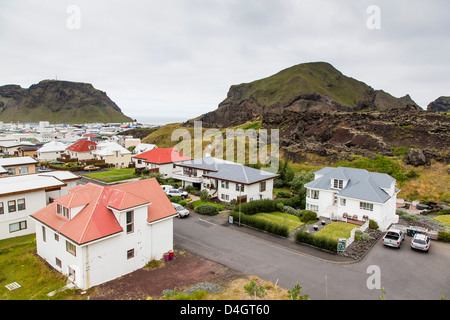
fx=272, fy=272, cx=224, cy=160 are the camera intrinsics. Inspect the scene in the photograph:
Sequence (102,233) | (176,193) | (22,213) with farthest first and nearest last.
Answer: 1. (176,193)
2. (22,213)
3. (102,233)

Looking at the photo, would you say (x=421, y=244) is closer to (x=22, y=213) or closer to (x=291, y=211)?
(x=291, y=211)

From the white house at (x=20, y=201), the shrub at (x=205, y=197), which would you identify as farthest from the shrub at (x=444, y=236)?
the white house at (x=20, y=201)

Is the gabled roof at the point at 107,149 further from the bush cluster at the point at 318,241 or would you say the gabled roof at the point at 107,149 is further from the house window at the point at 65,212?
the bush cluster at the point at 318,241

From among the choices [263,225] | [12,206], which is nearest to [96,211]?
[12,206]

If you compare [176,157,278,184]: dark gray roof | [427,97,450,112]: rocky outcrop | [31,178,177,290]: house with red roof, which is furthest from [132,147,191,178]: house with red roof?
[427,97,450,112]: rocky outcrop

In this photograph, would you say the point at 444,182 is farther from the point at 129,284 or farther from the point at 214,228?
the point at 129,284

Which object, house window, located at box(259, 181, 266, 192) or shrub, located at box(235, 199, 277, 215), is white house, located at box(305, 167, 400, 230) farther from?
house window, located at box(259, 181, 266, 192)
